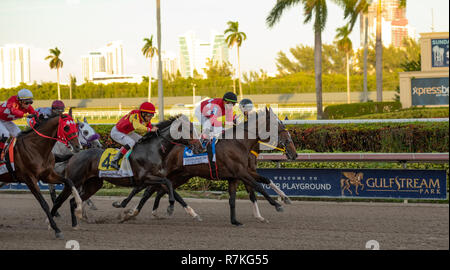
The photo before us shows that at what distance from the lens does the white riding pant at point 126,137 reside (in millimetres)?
8562

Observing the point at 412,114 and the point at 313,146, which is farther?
the point at 412,114

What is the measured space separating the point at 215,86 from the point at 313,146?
47.3 metres

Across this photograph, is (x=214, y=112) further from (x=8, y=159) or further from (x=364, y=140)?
(x=364, y=140)

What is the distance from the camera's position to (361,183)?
10.5m

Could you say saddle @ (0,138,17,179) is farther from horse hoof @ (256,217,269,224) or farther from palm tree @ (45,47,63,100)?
palm tree @ (45,47,63,100)

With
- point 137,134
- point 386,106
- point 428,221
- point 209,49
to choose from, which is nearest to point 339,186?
point 428,221

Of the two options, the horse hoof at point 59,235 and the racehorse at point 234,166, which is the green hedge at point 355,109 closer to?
the racehorse at point 234,166

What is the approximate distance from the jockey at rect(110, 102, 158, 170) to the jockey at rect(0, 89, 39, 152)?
124 centimetres

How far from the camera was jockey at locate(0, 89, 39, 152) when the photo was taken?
Result: 313 inches

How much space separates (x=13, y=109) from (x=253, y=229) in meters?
3.51

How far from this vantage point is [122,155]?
8.47m

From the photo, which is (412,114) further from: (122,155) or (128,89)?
(128,89)

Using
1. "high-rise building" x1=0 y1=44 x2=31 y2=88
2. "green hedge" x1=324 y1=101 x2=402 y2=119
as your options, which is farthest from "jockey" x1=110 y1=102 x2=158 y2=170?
"high-rise building" x1=0 y1=44 x2=31 y2=88

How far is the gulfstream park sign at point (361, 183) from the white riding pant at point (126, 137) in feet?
10.9
